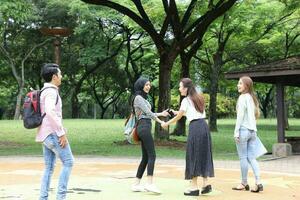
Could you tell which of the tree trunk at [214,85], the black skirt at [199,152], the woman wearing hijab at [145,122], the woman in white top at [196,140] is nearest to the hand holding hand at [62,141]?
the woman wearing hijab at [145,122]

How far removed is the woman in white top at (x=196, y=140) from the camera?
8406mm

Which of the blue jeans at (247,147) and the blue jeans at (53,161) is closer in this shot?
the blue jeans at (53,161)

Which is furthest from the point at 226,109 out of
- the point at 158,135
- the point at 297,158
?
the point at 297,158

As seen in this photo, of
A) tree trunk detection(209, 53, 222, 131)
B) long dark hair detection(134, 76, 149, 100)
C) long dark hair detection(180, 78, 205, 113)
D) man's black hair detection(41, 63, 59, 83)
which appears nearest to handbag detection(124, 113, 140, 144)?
long dark hair detection(134, 76, 149, 100)

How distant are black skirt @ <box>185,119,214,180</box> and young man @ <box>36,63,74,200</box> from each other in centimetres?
214

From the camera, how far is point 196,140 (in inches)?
331

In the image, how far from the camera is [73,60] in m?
45.2

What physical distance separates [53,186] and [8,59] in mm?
34627

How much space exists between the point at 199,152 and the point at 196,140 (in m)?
0.19

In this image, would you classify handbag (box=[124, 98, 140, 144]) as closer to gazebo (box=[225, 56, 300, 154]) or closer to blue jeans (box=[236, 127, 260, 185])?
blue jeans (box=[236, 127, 260, 185])

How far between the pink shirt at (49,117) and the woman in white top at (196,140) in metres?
2.20

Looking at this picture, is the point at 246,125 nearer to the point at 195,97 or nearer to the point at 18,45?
the point at 195,97

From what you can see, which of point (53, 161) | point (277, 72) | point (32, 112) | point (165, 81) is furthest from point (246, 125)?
point (165, 81)

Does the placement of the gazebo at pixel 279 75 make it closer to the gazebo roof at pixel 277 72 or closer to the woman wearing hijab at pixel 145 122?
the gazebo roof at pixel 277 72
